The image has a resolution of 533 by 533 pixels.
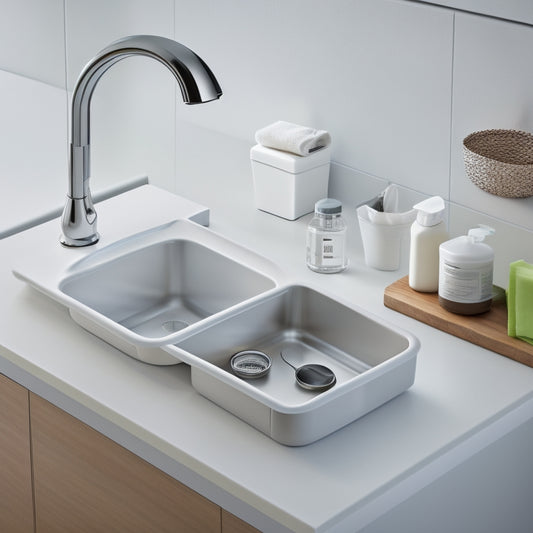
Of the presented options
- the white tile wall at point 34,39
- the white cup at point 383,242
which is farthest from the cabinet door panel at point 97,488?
the white tile wall at point 34,39

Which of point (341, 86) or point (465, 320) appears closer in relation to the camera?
point (465, 320)

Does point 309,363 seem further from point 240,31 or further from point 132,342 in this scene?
point 240,31

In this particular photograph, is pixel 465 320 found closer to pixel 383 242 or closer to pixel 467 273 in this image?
pixel 467 273

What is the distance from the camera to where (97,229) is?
6.62 feet

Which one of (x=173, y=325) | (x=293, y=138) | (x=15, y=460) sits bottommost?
(x=15, y=460)

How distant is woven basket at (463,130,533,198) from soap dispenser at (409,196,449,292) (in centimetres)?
9

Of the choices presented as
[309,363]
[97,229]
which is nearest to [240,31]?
[97,229]

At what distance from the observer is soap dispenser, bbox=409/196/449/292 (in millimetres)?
1775

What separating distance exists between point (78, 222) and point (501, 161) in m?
0.76

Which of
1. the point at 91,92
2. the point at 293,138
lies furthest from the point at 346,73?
the point at 91,92

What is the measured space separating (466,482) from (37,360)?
27.0 inches

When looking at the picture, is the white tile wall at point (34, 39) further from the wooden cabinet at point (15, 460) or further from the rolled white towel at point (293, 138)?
the wooden cabinet at point (15, 460)

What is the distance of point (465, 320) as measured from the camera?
1.74m

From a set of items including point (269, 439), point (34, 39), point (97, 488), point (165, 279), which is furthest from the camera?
point (34, 39)
